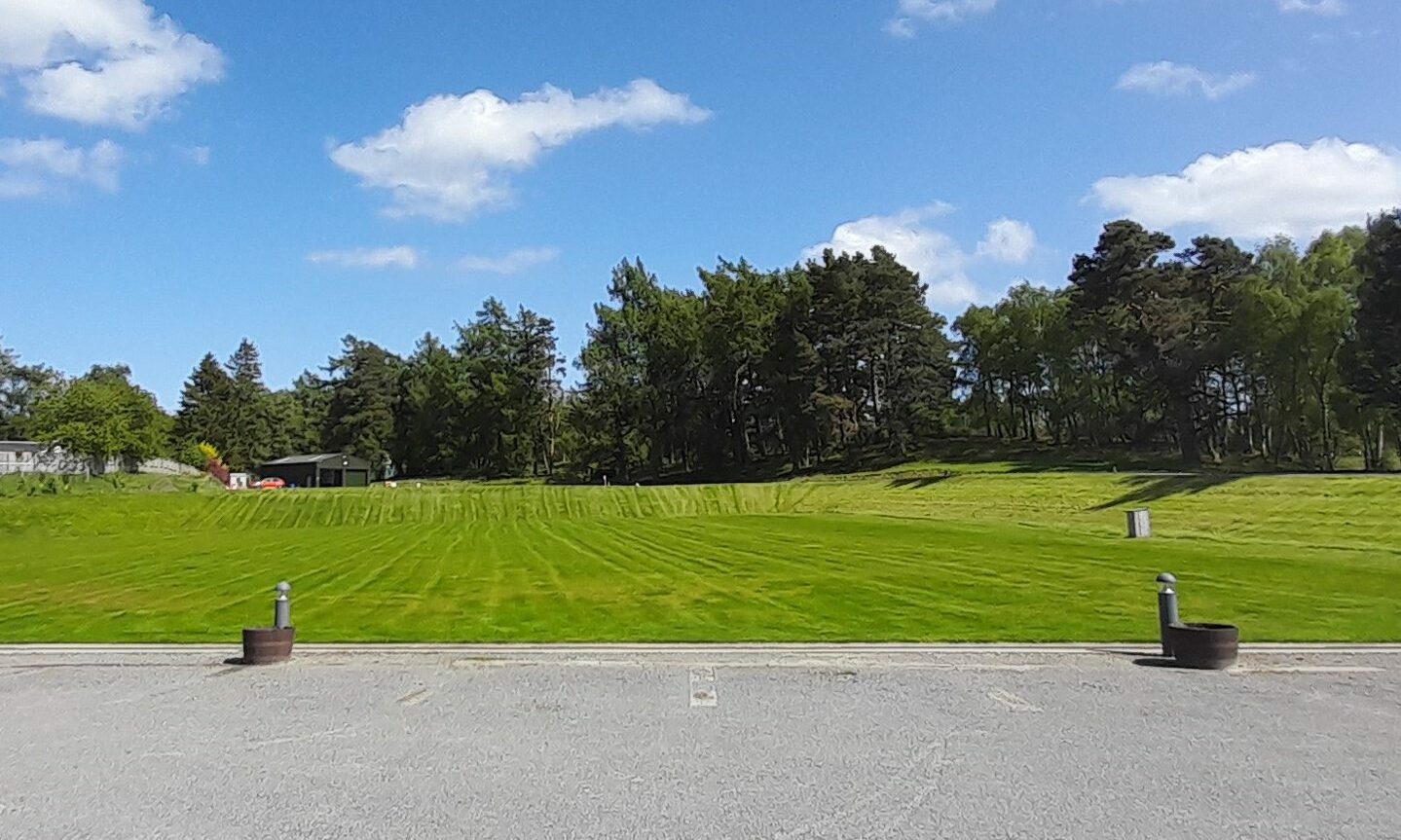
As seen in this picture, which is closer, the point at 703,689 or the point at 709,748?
the point at 709,748

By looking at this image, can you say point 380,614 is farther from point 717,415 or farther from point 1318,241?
point 717,415

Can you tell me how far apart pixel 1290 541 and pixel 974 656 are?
1998 cm

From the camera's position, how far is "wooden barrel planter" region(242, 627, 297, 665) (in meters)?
10.4

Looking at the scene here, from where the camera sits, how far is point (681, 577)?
19.0 m

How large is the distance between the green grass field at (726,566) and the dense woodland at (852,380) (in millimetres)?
17906

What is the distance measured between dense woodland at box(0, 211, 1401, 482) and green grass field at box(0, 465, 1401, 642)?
1791cm

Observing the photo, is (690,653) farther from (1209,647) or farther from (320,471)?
(320,471)

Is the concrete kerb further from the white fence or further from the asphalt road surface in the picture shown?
the white fence

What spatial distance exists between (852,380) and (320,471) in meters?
43.8

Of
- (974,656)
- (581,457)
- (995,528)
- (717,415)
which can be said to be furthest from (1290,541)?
(581,457)

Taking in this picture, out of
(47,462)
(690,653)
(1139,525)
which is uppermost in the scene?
(47,462)

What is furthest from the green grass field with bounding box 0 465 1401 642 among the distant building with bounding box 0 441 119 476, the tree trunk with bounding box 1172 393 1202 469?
the distant building with bounding box 0 441 119 476

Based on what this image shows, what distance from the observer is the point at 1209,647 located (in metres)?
9.53

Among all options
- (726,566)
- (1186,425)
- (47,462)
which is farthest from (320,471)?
(726,566)
